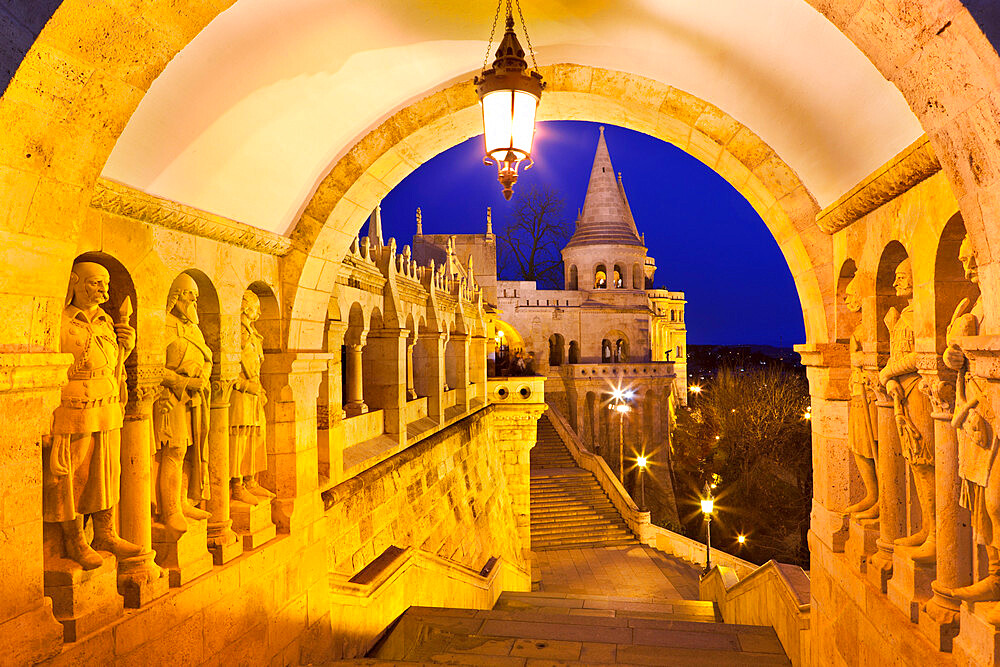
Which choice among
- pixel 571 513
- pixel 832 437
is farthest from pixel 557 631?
pixel 571 513

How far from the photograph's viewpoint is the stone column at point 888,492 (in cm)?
346

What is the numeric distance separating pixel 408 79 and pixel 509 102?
4.59ft

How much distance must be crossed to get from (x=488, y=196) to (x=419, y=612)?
14079 centimetres

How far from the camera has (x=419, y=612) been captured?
20.1ft

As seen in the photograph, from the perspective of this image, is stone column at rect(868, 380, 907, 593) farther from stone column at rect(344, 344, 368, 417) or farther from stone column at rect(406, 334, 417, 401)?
stone column at rect(406, 334, 417, 401)

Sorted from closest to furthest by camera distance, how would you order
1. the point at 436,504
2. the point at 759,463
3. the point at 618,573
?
1. the point at 436,504
2. the point at 618,573
3. the point at 759,463

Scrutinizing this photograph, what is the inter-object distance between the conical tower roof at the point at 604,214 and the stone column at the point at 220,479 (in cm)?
3268

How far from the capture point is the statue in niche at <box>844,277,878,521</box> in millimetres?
3783

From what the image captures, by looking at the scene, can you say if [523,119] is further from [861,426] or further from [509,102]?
[861,426]

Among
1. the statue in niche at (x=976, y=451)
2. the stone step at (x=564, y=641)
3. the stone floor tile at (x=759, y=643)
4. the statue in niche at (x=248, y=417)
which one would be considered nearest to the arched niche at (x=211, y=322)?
the statue in niche at (x=248, y=417)

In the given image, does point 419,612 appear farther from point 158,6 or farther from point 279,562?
point 158,6

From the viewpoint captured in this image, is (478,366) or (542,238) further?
(542,238)

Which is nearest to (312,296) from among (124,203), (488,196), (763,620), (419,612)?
(124,203)

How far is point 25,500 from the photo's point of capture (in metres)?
2.47
